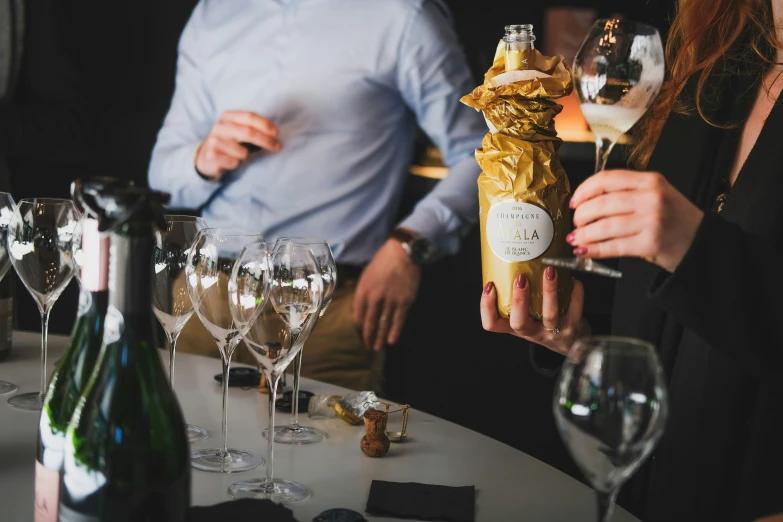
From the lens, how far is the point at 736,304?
88 centimetres

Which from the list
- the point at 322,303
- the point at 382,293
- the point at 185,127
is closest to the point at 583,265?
the point at 322,303

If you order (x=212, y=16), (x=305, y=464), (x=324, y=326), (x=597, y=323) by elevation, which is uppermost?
(x=212, y=16)

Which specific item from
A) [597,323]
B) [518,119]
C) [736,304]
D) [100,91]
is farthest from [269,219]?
[736,304]

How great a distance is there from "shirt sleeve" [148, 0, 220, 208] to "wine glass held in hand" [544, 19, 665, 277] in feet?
5.40

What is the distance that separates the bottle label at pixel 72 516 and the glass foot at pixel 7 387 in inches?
25.1

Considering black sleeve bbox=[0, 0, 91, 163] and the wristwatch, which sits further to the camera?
black sleeve bbox=[0, 0, 91, 163]

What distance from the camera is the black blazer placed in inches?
34.5

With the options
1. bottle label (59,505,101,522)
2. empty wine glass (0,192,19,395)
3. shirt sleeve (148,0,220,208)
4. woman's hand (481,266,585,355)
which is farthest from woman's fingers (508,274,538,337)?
shirt sleeve (148,0,220,208)

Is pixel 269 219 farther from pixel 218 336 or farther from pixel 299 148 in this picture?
pixel 218 336

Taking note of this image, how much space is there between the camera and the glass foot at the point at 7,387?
1.18 metres

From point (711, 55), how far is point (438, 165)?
1.39 m

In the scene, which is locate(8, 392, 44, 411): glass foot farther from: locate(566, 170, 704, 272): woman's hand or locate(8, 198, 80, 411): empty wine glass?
locate(566, 170, 704, 272): woman's hand

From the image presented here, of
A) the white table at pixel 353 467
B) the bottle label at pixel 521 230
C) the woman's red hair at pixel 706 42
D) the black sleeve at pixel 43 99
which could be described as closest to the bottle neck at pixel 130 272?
the white table at pixel 353 467

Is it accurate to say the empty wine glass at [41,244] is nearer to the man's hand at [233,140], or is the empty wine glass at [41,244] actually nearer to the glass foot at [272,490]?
the glass foot at [272,490]
